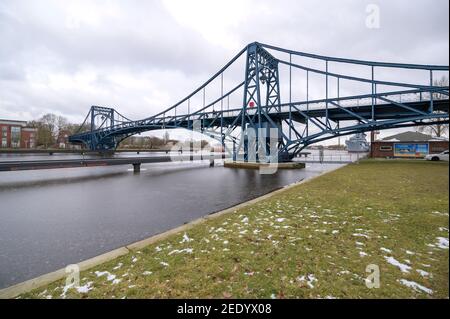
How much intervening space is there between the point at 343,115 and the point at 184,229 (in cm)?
2653

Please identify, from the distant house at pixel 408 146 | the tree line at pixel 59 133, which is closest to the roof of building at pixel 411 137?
the distant house at pixel 408 146

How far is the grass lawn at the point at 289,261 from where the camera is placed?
2680mm

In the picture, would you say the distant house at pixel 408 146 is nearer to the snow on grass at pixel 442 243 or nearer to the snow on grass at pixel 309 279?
the snow on grass at pixel 442 243

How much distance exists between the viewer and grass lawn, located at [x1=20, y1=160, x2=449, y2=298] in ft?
8.79

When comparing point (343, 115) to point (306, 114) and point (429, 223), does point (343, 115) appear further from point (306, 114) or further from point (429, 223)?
point (429, 223)

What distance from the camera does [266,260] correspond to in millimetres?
3400

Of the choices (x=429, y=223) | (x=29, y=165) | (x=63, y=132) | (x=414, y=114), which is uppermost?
(x=63, y=132)

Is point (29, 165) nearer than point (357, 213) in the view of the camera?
No

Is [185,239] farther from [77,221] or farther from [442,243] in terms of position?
[442,243]

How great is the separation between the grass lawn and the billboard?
36.0 meters

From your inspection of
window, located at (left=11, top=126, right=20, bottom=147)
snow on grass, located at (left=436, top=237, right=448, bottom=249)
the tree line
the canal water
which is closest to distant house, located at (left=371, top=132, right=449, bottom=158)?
the canal water
